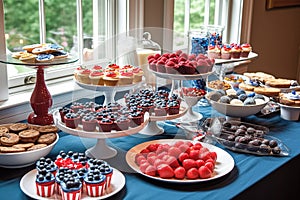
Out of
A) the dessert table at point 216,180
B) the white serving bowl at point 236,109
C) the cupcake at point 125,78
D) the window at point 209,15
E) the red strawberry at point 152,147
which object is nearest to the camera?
the dessert table at point 216,180

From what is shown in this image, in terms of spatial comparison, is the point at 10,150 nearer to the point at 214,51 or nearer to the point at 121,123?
the point at 121,123

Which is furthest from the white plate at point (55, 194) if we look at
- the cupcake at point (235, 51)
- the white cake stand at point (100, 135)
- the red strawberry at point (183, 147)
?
the cupcake at point (235, 51)

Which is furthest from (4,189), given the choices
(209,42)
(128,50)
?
(209,42)

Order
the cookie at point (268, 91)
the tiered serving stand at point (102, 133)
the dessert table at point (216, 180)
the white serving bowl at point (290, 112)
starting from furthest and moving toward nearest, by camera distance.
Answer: the cookie at point (268, 91) < the white serving bowl at point (290, 112) < the tiered serving stand at point (102, 133) < the dessert table at point (216, 180)

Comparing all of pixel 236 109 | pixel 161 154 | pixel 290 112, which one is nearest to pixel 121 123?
pixel 161 154

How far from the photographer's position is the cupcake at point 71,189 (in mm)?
1160

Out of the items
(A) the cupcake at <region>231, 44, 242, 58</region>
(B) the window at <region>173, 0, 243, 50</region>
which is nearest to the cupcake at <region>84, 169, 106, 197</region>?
(A) the cupcake at <region>231, 44, 242, 58</region>

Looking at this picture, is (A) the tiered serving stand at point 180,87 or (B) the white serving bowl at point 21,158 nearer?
(B) the white serving bowl at point 21,158

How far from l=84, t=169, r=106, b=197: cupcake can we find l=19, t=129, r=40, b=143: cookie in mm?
280

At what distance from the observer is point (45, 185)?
3.90ft

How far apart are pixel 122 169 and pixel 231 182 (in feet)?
1.09

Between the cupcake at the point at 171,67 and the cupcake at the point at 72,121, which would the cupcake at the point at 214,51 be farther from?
the cupcake at the point at 72,121

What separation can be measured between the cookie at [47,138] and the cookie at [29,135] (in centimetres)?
2

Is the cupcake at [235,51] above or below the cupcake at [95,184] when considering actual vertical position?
above
